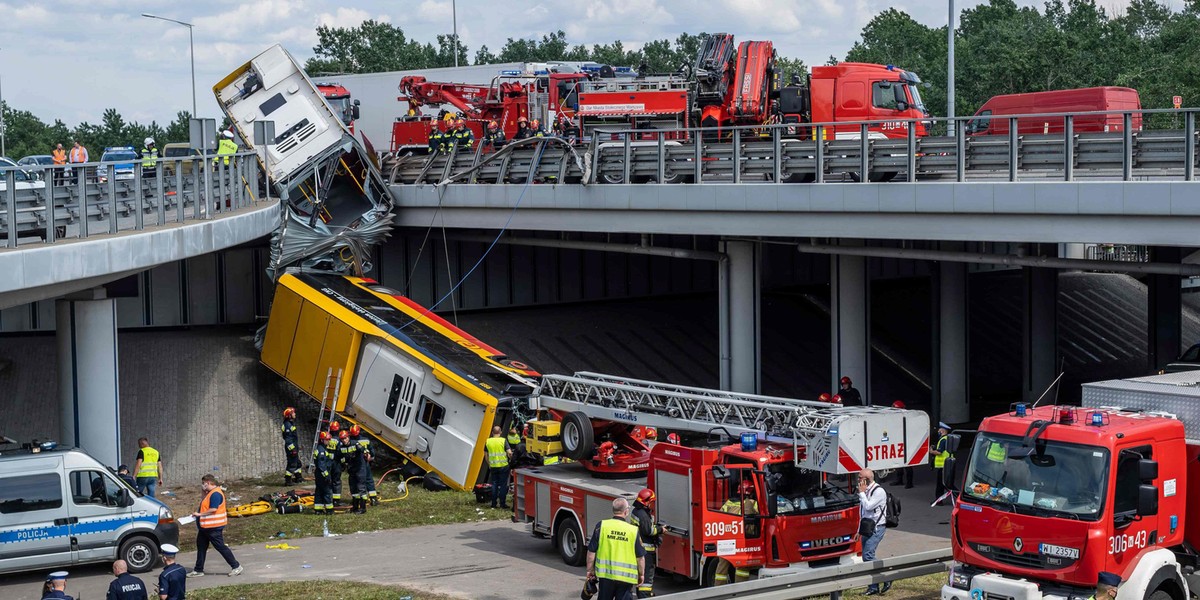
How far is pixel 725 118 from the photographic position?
3158cm

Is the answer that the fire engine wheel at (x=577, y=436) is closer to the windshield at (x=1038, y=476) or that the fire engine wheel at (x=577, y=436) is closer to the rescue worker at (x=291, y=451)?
the windshield at (x=1038, y=476)

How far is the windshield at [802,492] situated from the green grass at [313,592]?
4.34 m

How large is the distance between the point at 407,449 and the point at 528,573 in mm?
7176

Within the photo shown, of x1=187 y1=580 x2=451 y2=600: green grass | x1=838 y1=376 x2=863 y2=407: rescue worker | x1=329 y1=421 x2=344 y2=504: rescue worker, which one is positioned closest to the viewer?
x1=187 y1=580 x2=451 y2=600: green grass

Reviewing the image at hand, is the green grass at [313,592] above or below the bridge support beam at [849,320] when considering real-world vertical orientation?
below

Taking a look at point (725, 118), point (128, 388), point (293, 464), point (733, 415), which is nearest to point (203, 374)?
point (128, 388)

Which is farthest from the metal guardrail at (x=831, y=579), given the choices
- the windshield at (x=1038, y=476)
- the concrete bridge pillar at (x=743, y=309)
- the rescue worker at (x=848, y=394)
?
the concrete bridge pillar at (x=743, y=309)

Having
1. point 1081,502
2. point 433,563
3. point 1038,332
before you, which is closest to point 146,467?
point 433,563

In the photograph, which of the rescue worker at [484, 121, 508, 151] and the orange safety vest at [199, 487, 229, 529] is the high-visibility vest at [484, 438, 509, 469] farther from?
the rescue worker at [484, 121, 508, 151]

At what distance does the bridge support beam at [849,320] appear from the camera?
90.1 ft

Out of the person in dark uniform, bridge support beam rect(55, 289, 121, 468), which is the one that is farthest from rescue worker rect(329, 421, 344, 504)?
the person in dark uniform

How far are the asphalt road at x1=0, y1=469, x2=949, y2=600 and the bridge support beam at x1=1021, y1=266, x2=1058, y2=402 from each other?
14.1 m

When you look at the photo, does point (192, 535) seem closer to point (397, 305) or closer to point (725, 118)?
point (397, 305)

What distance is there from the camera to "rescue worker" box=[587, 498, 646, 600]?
13031 mm
